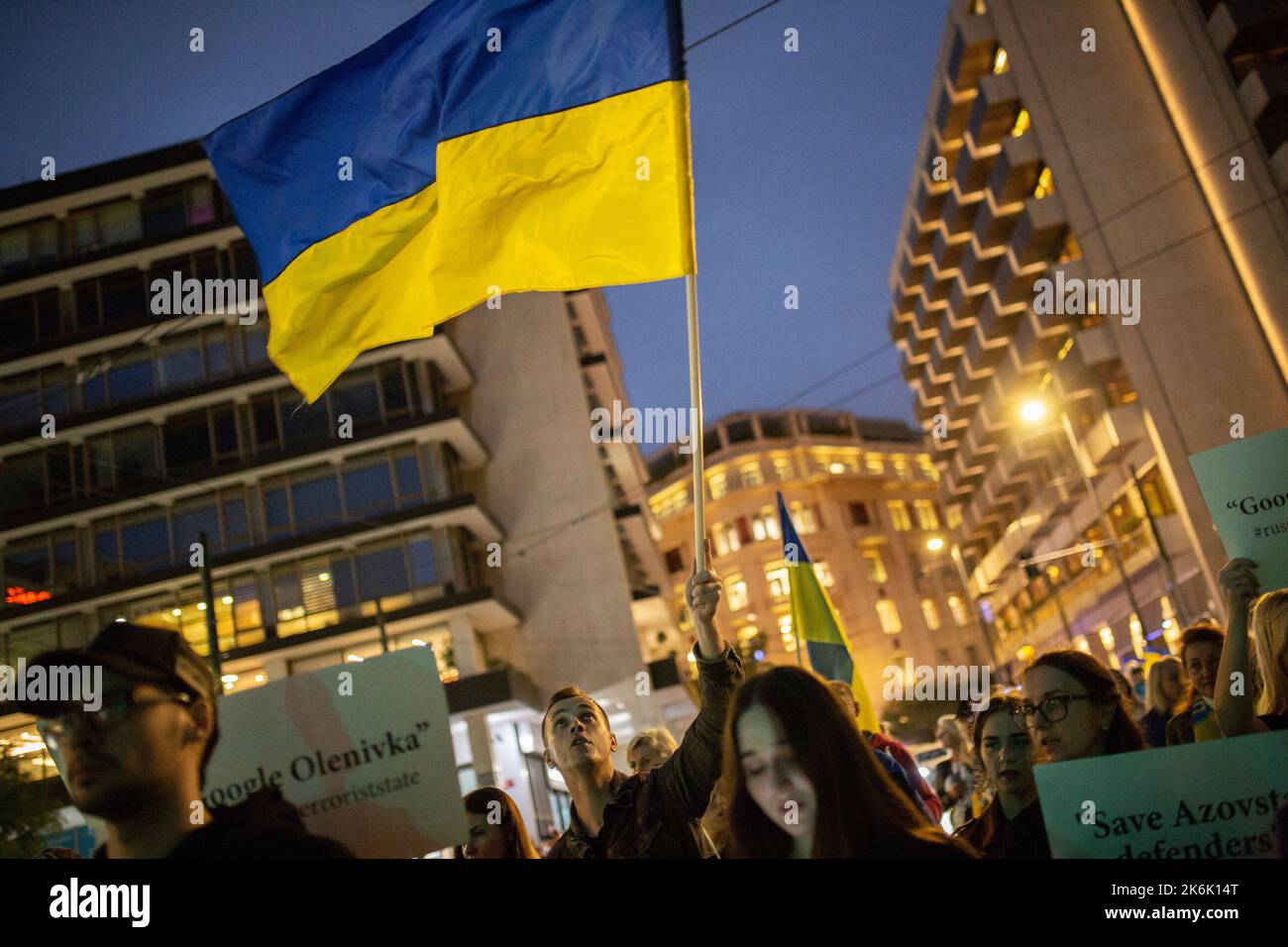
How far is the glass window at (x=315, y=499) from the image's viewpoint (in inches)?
1459

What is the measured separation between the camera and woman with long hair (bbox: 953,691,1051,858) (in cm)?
360

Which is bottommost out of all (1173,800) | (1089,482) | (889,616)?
(1173,800)

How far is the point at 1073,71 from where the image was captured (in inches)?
1521

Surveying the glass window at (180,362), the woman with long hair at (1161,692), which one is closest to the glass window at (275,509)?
the glass window at (180,362)

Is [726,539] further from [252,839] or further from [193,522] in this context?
[252,839]

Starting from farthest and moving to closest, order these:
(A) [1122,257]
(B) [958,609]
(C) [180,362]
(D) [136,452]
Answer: (B) [958,609]
(C) [180,362]
(D) [136,452]
(A) [1122,257]

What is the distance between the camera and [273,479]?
37.8 m

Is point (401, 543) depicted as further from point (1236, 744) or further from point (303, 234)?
point (1236, 744)

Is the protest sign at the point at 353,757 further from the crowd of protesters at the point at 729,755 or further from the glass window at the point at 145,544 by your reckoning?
the glass window at the point at 145,544

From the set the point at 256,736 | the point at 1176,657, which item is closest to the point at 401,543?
the point at 1176,657

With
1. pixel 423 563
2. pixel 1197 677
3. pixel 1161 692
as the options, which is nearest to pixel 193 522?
pixel 423 563

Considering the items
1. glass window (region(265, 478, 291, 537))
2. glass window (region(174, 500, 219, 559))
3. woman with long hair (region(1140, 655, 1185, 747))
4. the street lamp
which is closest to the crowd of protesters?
woman with long hair (region(1140, 655, 1185, 747))

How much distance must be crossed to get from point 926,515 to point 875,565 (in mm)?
10444

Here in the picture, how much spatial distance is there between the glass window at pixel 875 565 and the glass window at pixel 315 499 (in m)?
63.1
